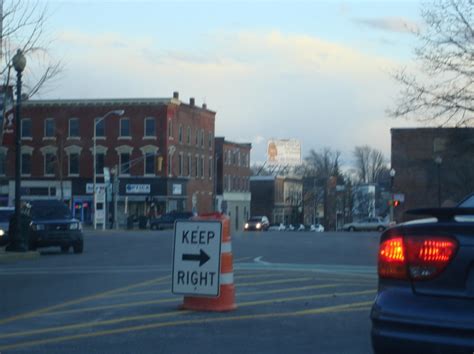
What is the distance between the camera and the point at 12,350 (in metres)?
8.98

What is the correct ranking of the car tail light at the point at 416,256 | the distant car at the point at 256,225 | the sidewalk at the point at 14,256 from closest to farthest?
the car tail light at the point at 416,256
the sidewalk at the point at 14,256
the distant car at the point at 256,225

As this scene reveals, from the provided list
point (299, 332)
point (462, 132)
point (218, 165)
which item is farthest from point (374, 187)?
point (299, 332)

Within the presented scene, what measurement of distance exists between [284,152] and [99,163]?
58.5 meters

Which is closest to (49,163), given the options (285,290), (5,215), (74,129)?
(74,129)

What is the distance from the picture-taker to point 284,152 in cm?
12556

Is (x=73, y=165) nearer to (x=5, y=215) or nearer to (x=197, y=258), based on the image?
(x=5, y=215)

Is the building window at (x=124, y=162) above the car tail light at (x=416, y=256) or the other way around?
above

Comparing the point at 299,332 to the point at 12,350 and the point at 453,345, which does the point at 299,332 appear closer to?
the point at 12,350

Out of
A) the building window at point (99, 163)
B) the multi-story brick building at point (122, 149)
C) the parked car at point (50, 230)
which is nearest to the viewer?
the parked car at point (50, 230)

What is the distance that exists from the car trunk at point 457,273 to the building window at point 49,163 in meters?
67.1

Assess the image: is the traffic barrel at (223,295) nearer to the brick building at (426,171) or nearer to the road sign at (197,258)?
the road sign at (197,258)

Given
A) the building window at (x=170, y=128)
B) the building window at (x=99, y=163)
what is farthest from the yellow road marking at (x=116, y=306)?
the building window at (x=99, y=163)

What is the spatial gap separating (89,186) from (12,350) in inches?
2432

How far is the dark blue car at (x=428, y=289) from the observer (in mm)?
4734
